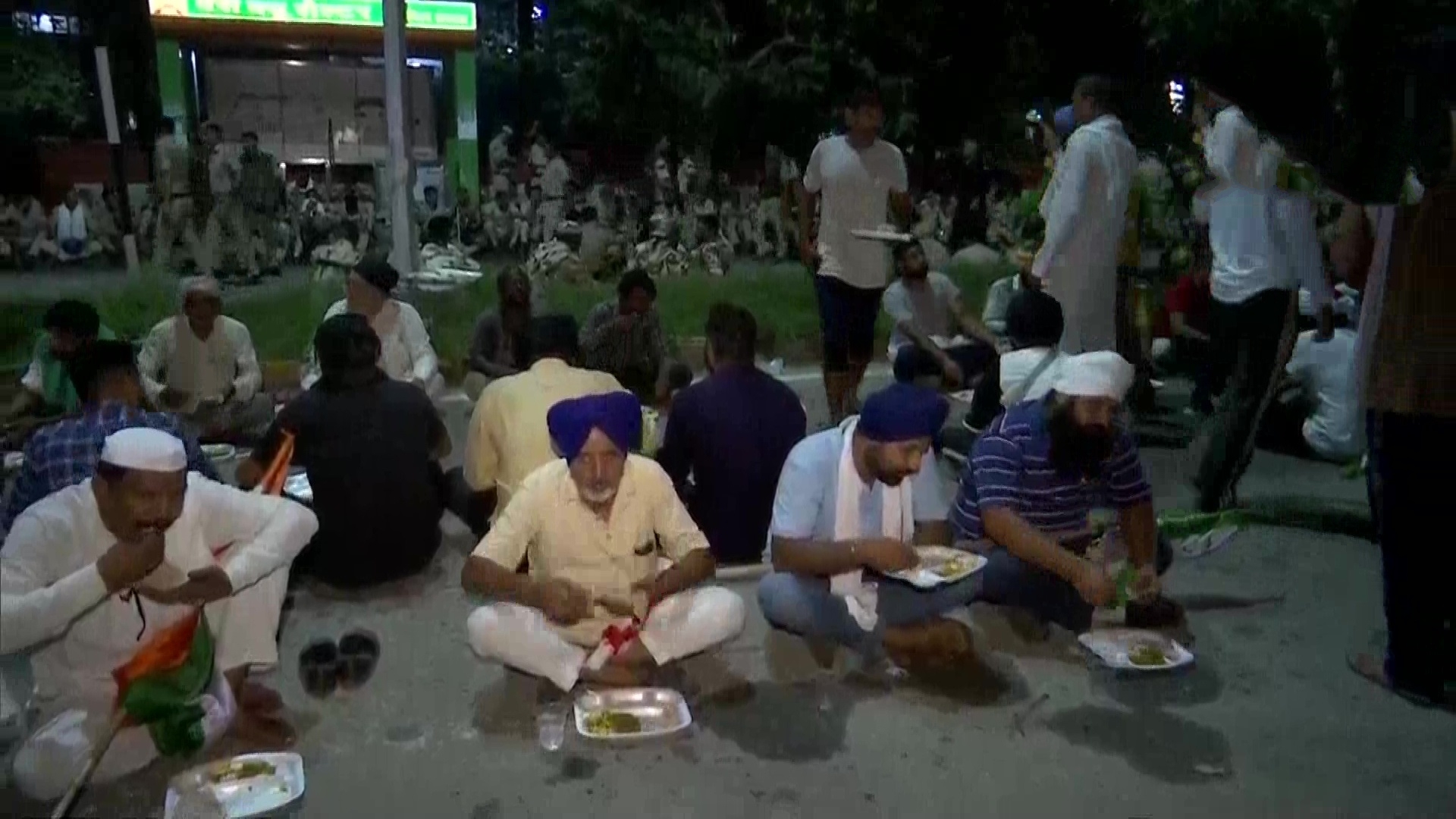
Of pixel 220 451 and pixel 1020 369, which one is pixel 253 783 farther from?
pixel 1020 369

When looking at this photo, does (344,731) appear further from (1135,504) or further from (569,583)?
(1135,504)

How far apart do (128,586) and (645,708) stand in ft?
5.04

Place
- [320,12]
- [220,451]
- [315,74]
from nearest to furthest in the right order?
[220,451], [320,12], [315,74]

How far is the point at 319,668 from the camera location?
4.48m

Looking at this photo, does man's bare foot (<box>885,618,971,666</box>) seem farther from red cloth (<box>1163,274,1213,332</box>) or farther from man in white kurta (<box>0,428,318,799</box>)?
red cloth (<box>1163,274,1213,332</box>)

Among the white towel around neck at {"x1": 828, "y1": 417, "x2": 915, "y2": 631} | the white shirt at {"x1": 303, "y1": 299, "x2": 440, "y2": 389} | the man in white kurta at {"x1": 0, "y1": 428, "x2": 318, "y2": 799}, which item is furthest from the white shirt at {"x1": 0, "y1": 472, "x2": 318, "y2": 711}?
the white shirt at {"x1": 303, "y1": 299, "x2": 440, "y2": 389}

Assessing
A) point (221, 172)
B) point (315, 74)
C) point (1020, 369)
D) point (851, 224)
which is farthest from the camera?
point (315, 74)

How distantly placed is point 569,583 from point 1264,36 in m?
3.79

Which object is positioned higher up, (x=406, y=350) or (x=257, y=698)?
(x=406, y=350)

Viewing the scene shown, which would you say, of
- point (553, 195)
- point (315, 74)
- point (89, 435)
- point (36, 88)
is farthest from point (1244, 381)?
point (36, 88)

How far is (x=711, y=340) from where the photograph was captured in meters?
5.39

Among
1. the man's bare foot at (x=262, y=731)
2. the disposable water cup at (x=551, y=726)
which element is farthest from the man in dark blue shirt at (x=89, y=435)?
the disposable water cup at (x=551, y=726)

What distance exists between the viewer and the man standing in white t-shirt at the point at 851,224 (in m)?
7.37

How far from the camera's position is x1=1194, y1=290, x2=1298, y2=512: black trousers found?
19.4 feet
